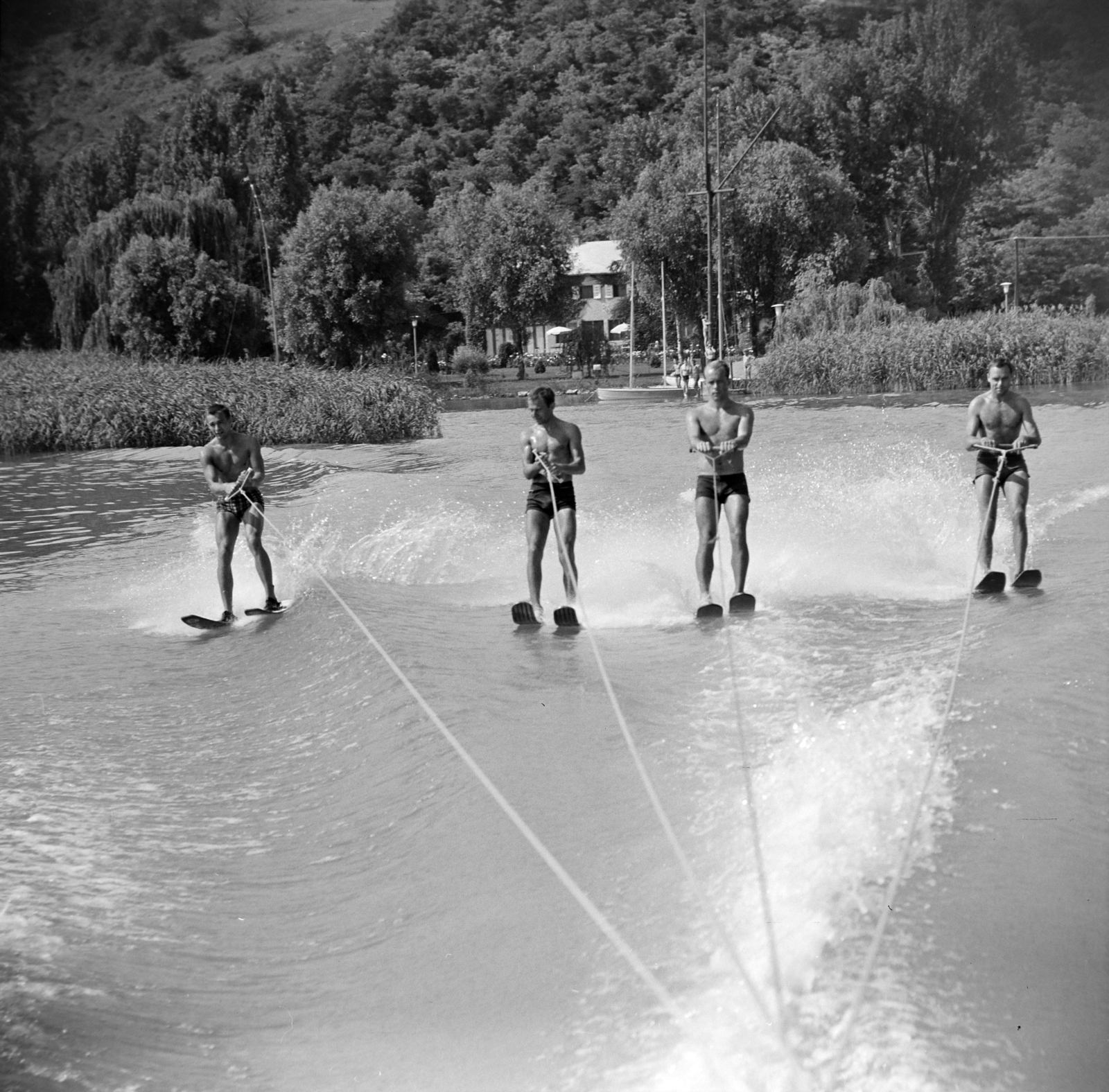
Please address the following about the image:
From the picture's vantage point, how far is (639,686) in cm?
716

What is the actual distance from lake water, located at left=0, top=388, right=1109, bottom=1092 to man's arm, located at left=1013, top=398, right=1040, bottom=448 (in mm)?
1050

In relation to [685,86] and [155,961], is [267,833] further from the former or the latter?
[685,86]

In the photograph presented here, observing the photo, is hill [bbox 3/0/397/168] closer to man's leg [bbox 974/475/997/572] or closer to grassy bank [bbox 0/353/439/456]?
grassy bank [bbox 0/353/439/456]

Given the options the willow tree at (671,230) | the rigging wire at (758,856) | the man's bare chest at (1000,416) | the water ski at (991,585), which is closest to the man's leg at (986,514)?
the water ski at (991,585)

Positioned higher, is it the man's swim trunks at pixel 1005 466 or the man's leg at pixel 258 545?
the man's swim trunks at pixel 1005 466

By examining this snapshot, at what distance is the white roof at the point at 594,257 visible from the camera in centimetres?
8556

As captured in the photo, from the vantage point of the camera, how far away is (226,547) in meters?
9.75

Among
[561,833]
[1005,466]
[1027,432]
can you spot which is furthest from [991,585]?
[561,833]

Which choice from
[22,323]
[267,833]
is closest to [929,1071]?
[267,833]

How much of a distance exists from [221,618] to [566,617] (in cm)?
294

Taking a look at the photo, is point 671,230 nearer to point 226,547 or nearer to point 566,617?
point 226,547

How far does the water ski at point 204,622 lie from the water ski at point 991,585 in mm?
5396

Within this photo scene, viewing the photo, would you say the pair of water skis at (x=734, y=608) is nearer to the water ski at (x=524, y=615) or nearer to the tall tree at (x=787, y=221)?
the water ski at (x=524, y=615)

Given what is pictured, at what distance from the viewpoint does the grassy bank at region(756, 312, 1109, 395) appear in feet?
115
